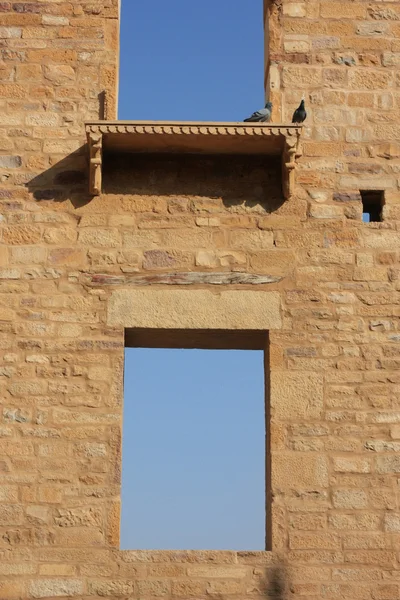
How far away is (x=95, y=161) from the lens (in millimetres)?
7539

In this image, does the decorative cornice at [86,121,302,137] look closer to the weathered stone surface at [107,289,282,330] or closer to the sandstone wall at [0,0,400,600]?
the sandstone wall at [0,0,400,600]

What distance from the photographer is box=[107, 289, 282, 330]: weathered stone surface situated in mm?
7410

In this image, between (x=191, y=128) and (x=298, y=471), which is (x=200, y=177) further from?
(x=298, y=471)

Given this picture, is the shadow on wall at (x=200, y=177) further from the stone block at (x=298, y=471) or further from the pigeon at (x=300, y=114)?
the stone block at (x=298, y=471)

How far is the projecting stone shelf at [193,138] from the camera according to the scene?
7.48 m

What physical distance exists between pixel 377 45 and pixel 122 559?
3.97 m

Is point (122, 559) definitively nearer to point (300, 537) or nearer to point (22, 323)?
point (300, 537)

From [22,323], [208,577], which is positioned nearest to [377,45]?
[22,323]

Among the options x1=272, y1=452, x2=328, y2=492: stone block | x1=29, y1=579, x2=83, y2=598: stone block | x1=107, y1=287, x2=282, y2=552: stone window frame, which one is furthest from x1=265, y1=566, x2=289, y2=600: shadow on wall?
x1=29, y1=579, x2=83, y2=598: stone block

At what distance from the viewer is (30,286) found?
752 centimetres

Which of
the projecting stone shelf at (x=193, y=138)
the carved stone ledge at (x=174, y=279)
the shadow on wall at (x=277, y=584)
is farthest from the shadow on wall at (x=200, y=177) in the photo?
the shadow on wall at (x=277, y=584)

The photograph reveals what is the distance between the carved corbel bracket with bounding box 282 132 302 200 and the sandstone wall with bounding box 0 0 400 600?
0.10 metres

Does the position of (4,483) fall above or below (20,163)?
below

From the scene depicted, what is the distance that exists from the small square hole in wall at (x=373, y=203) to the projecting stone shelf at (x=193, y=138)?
55cm
